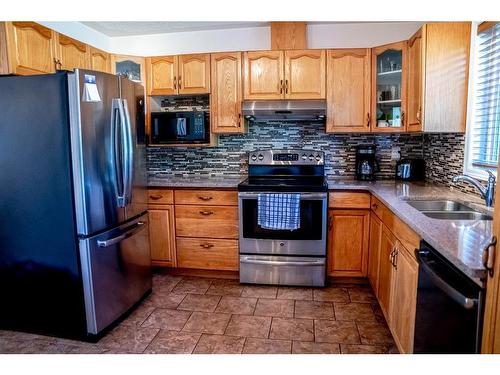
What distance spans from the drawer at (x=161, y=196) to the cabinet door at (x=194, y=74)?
0.97m

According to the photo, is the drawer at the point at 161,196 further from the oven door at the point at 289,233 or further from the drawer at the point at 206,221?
the oven door at the point at 289,233

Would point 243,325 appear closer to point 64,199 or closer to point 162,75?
point 64,199

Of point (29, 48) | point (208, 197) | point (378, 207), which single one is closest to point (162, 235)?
point (208, 197)

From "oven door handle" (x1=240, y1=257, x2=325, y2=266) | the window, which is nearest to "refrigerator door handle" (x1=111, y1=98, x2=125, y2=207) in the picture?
"oven door handle" (x1=240, y1=257, x2=325, y2=266)

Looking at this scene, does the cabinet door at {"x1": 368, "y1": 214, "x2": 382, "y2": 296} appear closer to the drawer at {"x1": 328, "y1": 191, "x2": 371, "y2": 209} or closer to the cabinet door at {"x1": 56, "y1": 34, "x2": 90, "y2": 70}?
the drawer at {"x1": 328, "y1": 191, "x2": 371, "y2": 209}

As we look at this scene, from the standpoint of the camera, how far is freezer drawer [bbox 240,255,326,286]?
2.84m

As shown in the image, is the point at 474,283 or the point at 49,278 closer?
the point at 474,283

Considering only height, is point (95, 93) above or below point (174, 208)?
above

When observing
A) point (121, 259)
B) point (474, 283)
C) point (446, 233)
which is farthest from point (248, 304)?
point (474, 283)

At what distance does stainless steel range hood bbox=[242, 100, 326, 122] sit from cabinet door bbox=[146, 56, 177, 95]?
2.48 ft

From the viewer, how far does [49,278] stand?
82.7 inches

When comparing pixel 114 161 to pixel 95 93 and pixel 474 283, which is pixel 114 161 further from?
pixel 474 283
